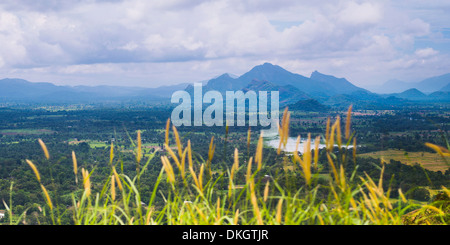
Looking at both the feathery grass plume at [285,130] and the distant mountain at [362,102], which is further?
the distant mountain at [362,102]

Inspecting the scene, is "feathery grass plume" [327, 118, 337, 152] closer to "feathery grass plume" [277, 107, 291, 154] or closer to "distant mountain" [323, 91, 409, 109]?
"feathery grass plume" [277, 107, 291, 154]

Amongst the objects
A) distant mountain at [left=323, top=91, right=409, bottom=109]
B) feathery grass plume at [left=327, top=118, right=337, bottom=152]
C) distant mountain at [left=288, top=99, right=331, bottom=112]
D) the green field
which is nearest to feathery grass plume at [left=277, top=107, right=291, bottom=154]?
feathery grass plume at [left=327, top=118, right=337, bottom=152]

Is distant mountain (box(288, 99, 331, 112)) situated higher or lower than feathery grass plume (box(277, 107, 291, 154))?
lower

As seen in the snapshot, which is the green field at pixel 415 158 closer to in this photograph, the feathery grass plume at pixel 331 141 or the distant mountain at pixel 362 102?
the feathery grass plume at pixel 331 141

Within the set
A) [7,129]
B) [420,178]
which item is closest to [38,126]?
[7,129]

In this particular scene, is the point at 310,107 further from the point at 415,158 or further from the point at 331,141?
the point at 331,141

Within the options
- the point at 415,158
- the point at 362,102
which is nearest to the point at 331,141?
the point at 415,158

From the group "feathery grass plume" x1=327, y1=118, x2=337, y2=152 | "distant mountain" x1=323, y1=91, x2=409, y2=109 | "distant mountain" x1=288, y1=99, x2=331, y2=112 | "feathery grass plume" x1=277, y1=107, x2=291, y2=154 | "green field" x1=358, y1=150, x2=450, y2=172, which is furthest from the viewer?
"distant mountain" x1=323, y1=91, x2=409, y2=109

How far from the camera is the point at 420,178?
15.3 feet

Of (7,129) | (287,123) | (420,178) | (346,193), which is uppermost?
(287,123)

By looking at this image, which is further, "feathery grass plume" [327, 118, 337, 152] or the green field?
the green field

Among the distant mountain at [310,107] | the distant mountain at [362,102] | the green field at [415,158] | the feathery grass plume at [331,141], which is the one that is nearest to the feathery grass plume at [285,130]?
the feathery grass plume at [331,141]
